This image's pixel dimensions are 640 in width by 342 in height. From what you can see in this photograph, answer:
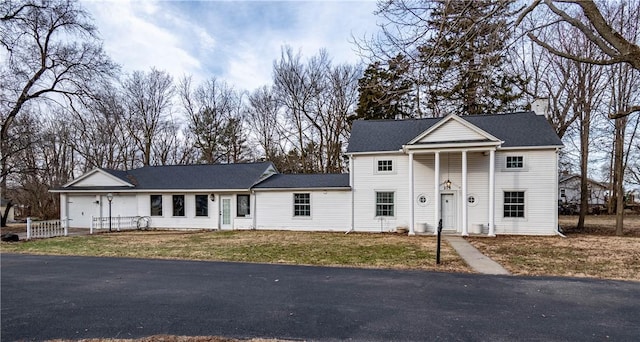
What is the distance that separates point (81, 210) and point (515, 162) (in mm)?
24325

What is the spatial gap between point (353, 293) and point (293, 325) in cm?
198

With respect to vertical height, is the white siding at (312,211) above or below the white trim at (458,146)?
below

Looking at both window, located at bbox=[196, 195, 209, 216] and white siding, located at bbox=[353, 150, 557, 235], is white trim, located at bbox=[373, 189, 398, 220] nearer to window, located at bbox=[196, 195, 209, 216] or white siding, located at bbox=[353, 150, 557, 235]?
white siding, located at bbox=[353, 150, 557, 235]

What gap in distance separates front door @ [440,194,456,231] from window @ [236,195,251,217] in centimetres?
1032

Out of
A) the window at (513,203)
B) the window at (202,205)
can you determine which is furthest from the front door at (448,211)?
the window at (202,205)

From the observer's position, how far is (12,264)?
1046 centimetres

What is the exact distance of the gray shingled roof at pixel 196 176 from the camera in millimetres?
20656

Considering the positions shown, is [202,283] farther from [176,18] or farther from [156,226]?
[156,226]

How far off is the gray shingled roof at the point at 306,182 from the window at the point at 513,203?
766cm

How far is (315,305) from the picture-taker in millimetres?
5969

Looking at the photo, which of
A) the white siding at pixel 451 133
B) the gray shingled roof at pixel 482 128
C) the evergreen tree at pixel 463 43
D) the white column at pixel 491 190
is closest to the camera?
the evergreen tree at pixel 463 43

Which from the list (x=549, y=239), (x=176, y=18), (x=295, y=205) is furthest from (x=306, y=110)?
(x=549, y=239)

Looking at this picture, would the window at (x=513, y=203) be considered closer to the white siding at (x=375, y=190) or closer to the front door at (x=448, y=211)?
the front door at (x=448, y=211)

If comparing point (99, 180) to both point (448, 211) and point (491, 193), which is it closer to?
point (448, 211)
